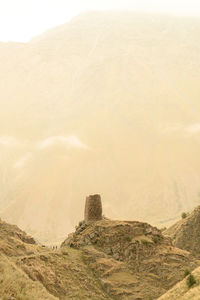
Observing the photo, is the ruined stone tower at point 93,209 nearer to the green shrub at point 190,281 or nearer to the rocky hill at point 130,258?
the rocky hill at point 130,258

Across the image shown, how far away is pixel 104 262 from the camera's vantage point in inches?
1638

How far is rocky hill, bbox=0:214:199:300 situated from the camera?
35.3 m

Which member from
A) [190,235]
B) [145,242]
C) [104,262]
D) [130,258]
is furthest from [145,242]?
[190,235]

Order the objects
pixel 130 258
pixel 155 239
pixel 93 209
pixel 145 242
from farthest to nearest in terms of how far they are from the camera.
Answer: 1. pixel 93 209
2. pixel 155 239
3. pixel 145 242
4. pixel 130 258

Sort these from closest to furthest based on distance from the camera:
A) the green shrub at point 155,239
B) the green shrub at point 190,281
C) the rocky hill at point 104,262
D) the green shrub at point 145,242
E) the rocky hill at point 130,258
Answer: the green shrub at point 190,281, the rocky hill at point 104,262, the rocky hill at point 130,258, the green shrub at point 145,242, the green shrub at point 155,239

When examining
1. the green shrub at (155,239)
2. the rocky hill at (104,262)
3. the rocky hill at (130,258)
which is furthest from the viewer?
the green shrub at (155,239)

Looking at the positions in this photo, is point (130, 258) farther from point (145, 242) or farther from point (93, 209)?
point (93, 209)

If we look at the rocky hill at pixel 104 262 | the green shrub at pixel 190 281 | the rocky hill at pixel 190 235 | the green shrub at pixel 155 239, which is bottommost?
the green shrub at pixel 190 281

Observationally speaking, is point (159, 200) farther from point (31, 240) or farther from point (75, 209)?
point (31, 240)

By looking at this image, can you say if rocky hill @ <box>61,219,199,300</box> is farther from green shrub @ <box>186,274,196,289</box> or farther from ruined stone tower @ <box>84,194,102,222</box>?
green shrub @ <box>186,274,196,289</box>

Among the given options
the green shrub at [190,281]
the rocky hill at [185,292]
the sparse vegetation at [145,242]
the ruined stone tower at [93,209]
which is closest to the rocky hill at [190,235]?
the sparse vegetation at [145,242]

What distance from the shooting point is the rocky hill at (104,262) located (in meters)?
35.3

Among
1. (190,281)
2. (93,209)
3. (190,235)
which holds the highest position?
(93,209)

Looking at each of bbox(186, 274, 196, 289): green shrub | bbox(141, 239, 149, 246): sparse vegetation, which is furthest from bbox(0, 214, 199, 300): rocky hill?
bbox(186, 274, 196, 289): green shrub
